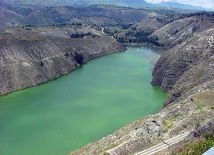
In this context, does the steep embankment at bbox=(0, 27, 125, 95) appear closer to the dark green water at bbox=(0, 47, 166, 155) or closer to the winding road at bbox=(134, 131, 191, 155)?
the dark green water at bbox=(0, 47, 166, 155)

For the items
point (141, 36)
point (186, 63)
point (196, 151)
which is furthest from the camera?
point (141, 36)

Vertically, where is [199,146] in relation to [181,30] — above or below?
above

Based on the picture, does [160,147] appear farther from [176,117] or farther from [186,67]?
[186,67]

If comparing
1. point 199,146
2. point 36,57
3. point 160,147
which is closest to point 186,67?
point 36,57

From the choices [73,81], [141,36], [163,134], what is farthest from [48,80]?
[141,36]

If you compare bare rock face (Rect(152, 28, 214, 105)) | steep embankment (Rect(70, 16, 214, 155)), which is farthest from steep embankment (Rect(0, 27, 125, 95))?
steep embankment (Rect(70, 16, 214, 155))

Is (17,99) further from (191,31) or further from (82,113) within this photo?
(191,31)
